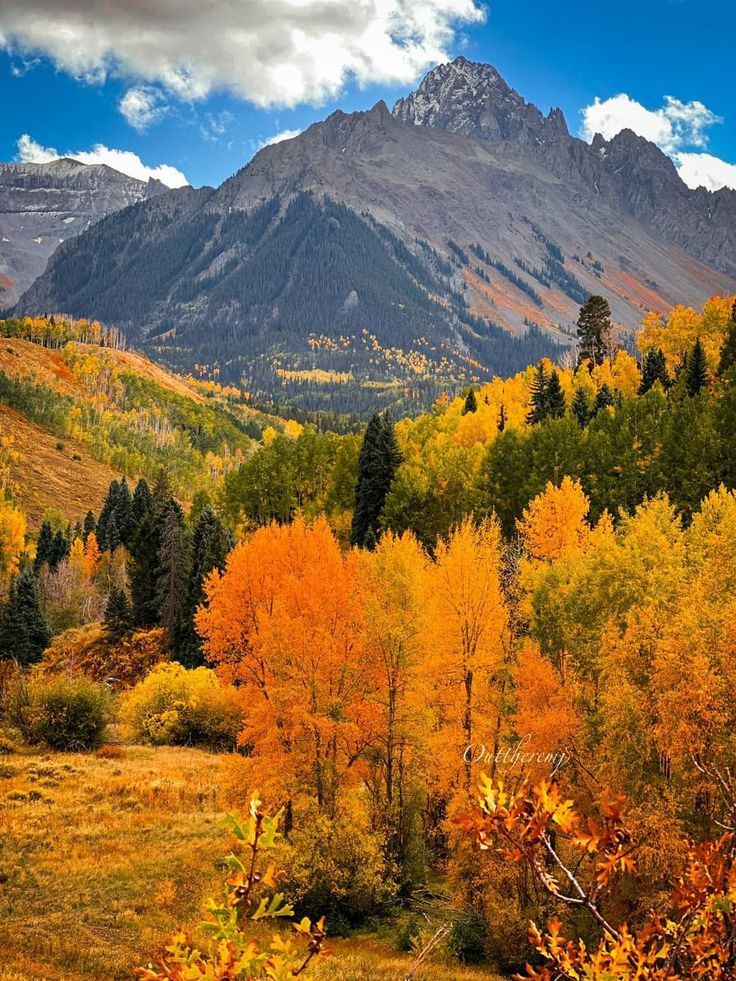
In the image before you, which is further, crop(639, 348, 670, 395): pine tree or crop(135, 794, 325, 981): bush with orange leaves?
crop(639, 348, 670, 395): pine tree

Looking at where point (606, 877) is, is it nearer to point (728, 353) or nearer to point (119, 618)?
point (119, 618)

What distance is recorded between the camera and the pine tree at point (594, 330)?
11294cm

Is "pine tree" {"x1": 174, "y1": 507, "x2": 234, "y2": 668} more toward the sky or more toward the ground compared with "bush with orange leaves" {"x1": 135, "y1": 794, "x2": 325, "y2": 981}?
more toward the ground

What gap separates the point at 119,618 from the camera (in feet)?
256

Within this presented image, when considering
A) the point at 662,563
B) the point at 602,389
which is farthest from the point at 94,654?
the point at 602,389

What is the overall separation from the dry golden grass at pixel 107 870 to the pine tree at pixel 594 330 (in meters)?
92.7

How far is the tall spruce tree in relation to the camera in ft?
259

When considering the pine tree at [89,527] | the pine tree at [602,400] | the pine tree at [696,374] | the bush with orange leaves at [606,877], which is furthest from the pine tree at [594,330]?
the bush with orange leaves at [606,877]

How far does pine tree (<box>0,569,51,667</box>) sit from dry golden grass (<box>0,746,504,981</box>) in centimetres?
3807

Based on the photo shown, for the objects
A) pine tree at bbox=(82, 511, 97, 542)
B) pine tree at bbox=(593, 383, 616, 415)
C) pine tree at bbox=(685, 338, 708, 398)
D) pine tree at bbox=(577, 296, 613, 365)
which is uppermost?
pine tree at bbox=(577, 296, 613, 365)

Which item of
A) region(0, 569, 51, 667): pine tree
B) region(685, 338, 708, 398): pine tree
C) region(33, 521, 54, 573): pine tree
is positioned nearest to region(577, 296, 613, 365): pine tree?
region(685, 338, 708, 398): pine tree

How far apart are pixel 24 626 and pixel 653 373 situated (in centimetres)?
8175

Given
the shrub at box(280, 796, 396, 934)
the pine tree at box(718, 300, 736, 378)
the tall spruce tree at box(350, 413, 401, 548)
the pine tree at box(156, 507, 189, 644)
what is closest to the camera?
the shrub at box(280, 796, 396, 934)

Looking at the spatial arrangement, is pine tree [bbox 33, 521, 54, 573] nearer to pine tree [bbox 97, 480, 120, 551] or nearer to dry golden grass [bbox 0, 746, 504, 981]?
pine tree [bbox 97, 480, 120, 551]
